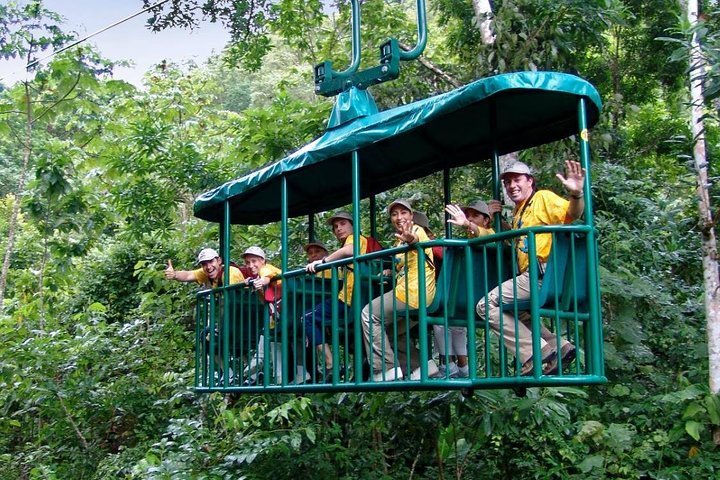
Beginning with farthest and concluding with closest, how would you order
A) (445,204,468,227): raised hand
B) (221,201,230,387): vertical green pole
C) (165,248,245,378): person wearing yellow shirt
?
(165,248,245,378): person wearing yellow shirt → (221,201,230,387): vertical green pole → (445,204,468,227): raised hand

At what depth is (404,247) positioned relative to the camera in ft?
15.1

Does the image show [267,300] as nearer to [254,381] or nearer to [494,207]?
[254,381]

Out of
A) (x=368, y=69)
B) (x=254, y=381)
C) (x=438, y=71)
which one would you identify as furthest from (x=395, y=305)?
(x=438, y=71)

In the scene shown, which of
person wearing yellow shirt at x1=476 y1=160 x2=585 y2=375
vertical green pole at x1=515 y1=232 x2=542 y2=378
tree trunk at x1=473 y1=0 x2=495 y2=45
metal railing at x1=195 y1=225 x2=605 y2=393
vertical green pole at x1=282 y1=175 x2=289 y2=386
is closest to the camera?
vertical green pole at x1=515 y1=232 x2=542 y2=378

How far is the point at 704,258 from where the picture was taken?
25.5ft

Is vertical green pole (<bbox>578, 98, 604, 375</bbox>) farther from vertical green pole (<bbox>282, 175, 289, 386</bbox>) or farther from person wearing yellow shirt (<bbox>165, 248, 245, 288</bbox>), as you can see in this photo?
person wearing yellow shirt (<bbox>165, 248, 245, 288</bbox>)

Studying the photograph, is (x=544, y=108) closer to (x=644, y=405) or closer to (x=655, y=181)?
(x=644, y=405)

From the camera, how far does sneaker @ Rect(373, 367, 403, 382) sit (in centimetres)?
488

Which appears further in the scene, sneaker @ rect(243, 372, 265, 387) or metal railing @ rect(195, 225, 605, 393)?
sneaker @ rect(243, 372, 265, 387)

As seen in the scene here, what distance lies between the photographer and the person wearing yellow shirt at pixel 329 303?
5.30 m

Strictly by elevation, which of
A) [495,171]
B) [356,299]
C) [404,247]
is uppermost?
[495,171]

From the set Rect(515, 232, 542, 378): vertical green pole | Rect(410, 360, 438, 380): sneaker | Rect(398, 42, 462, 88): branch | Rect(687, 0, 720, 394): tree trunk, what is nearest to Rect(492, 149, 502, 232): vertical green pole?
Rect(410, 360, 438, 380): sneaker

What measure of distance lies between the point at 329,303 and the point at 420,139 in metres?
1.25

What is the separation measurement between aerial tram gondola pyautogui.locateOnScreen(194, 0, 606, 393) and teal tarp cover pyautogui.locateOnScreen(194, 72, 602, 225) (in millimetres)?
11
